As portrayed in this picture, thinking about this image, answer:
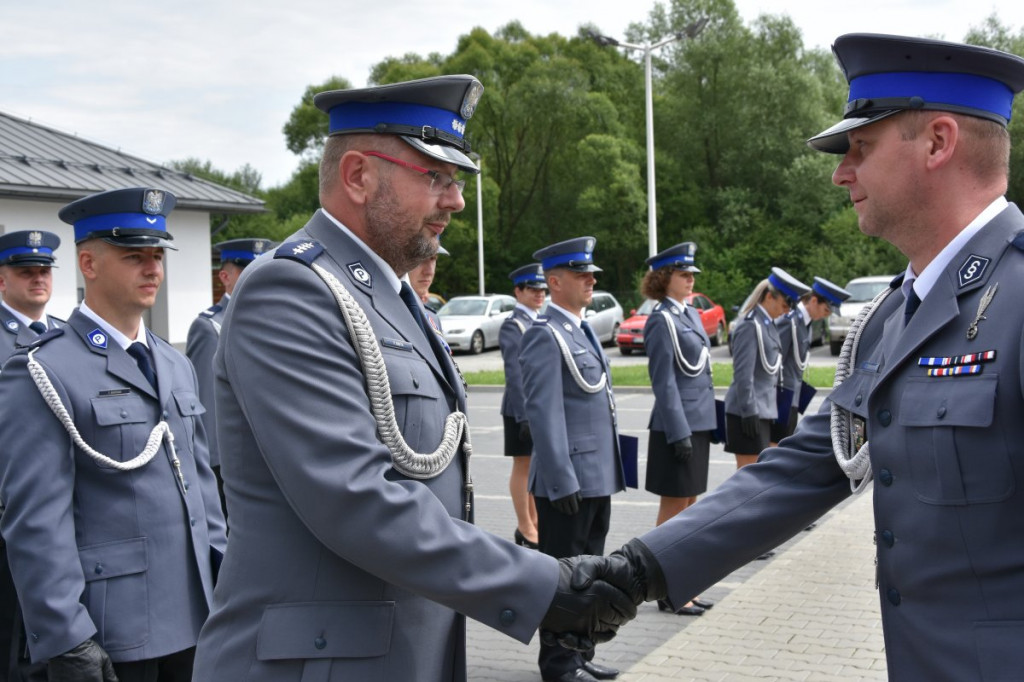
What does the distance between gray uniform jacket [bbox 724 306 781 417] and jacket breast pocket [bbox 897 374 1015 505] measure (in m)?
6.26

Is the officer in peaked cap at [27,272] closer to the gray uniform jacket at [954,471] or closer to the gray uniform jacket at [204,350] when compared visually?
the gray uniform jacket at [204,350]

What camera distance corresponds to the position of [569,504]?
5.92 metres

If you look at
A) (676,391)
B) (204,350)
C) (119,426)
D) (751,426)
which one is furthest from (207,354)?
(751,426)

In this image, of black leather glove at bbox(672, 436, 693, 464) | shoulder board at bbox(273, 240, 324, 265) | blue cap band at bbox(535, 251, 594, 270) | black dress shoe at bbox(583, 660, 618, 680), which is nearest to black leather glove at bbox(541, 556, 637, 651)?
shoulder board at bbox(273, 240, 324, 265)

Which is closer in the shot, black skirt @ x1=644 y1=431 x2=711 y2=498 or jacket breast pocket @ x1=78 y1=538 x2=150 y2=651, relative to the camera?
jacket breast pocket @ x1=78 y1=538 x2=150 y2=651

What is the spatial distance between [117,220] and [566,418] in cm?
323

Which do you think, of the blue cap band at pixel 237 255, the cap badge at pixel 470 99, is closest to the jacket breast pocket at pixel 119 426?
the cap badge at pixel 470 99

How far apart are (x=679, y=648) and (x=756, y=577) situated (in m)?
1.57

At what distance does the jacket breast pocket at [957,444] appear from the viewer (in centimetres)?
217

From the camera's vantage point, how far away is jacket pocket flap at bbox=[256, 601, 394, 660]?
2.26 meters

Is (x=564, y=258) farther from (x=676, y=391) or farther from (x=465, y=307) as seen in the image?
(x=465, y=307)

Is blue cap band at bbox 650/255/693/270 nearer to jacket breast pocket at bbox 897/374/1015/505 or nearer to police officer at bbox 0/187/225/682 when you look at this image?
police officer at bbox 0/187/225/682

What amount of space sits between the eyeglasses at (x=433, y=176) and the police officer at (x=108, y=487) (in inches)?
60.8

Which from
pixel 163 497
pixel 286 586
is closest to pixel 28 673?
pixel 163 497
